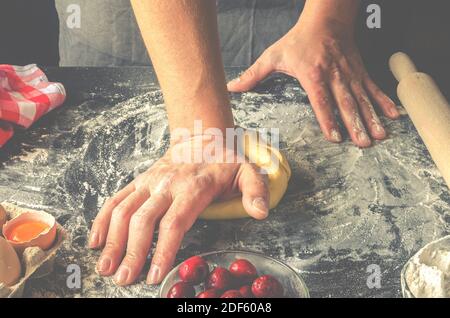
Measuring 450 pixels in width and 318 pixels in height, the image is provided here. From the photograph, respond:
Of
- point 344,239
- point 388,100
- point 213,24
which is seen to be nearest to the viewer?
point 344,239

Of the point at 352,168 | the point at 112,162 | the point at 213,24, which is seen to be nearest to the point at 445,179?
the point at 352,168

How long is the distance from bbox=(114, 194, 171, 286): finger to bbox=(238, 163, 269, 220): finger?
15cm

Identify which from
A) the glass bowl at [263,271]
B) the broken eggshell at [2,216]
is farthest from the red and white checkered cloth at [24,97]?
the glass bowl at [263,271]

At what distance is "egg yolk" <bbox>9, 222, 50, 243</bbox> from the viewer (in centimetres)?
124

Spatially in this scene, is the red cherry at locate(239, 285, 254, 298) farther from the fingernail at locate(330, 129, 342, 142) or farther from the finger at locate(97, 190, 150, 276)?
the fingernail at locate(330, 129, 342, 142)

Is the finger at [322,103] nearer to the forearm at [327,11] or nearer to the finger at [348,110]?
the finger at [348,110]

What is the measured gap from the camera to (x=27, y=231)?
126cm

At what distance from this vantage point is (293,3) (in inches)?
75.4

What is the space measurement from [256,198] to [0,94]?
74 centimetres

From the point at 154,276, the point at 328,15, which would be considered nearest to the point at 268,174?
the point at 154,276

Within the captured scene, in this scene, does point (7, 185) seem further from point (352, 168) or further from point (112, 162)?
point (352, 168)

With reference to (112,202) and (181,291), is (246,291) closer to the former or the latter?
(181,291)

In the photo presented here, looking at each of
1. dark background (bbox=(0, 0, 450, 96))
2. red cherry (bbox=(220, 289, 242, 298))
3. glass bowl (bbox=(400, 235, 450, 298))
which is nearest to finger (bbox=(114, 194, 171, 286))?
red cherry (bbox=(220, 289, 242, 298))

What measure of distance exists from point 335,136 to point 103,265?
A: 26.7 inches
